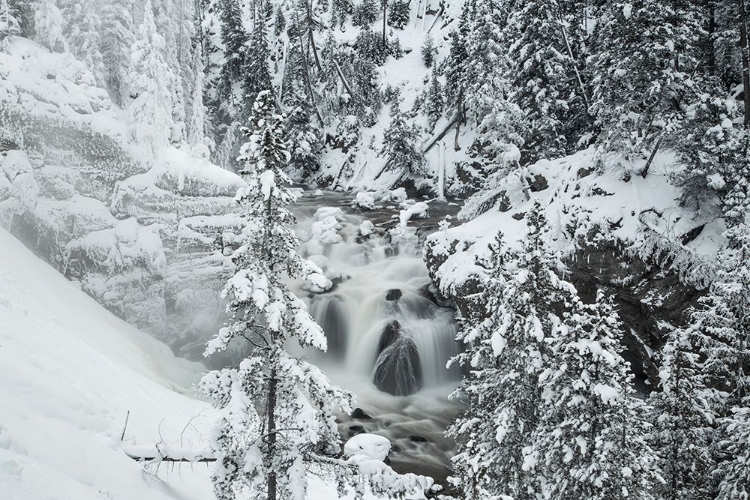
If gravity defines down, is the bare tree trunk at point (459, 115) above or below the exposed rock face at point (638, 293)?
above

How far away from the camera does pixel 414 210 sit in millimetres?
30719

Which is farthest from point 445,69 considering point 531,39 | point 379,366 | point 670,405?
point 670,405

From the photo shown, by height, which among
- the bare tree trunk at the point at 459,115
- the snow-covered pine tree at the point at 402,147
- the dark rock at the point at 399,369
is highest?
the bare tree trunk at the point at 459,115

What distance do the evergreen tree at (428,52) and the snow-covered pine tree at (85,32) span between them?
40866mm

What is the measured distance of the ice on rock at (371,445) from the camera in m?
14.2

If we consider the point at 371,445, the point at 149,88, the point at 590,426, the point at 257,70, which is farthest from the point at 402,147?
the point at 590,426

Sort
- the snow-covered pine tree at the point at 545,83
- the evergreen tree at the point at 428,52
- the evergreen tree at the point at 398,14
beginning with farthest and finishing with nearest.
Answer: the evergreen tree at the point at 398,14 < the evergreen tree at the point at 428,52 < the snow-covered pine tree at the point at 545,83

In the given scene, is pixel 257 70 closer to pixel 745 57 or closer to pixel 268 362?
pixel 745 57

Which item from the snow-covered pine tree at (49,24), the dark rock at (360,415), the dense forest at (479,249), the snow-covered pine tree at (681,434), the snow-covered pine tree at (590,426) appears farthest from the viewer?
the dark rock at (360,415)

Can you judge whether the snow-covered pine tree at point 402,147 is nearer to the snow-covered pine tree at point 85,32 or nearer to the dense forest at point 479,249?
the dense forest at point 479,249

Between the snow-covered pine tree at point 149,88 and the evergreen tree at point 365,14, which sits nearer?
the snow-covered pine tree at point 149,88

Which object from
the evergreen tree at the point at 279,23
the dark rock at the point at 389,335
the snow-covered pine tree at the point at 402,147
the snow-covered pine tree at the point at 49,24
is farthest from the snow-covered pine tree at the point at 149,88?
the evergreen tree at the point at 279,23

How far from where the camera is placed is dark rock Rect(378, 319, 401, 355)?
20.4 meters

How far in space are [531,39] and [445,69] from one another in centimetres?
2254
